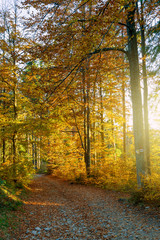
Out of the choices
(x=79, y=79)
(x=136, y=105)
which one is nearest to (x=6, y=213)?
(x=136, y=105)

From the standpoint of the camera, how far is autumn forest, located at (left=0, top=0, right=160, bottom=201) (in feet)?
16.4

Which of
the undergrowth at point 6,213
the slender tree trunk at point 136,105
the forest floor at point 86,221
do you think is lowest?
the forest floor at point 86,221

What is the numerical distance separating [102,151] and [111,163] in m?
1.43

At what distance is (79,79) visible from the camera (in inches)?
344

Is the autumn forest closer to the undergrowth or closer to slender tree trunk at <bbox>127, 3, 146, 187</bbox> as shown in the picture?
slender tree trunk at <bbox>127, 3, 146, 187</bbox>

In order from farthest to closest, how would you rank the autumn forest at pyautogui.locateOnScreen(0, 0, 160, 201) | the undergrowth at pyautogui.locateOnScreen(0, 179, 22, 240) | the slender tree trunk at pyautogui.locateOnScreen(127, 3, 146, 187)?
1. the slender tree trunk at pyautogui.locateOnScreen(127, 3, 146, 187)
2. the autumn forest at pyautogui.locateOnScreen(0, 0, 160, 201)
3. the undergrowth at pyautogui.locateOnScreen(0, 179, 22, 240)

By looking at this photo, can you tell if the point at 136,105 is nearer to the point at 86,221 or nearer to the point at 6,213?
the point at 86,221

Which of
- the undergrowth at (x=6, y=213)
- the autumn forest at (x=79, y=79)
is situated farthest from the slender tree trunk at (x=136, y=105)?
the undergrowth at (x=6, y=213)

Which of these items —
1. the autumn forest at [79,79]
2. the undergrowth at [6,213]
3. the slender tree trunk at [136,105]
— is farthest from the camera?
the slender tree trunk at [136,105]

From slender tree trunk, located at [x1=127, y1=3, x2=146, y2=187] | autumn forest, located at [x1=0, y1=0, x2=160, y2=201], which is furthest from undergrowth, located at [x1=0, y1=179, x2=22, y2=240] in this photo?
slender tree trunk, located at [x1=127, y1=3, x2=146, y2=187]

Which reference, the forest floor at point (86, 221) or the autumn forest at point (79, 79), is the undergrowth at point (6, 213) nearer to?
the forest floor at point (86, 221)

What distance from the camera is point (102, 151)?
12789 mm

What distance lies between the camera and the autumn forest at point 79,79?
4.99 metres

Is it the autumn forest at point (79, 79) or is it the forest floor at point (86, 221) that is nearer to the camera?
the forest floor at point (86, 221)
